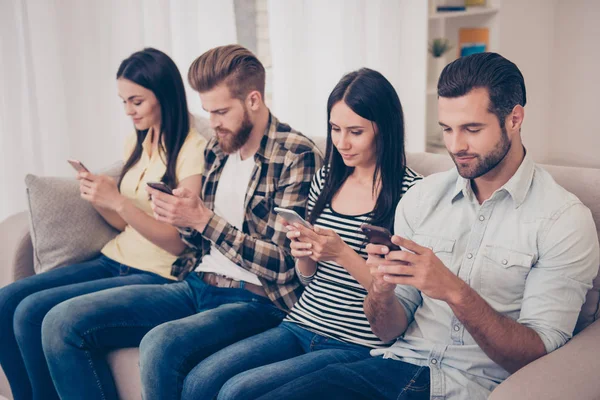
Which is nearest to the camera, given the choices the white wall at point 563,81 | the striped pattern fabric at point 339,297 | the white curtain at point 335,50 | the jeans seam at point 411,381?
the jeans seam at point 411,381

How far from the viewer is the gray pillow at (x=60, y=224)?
214cm

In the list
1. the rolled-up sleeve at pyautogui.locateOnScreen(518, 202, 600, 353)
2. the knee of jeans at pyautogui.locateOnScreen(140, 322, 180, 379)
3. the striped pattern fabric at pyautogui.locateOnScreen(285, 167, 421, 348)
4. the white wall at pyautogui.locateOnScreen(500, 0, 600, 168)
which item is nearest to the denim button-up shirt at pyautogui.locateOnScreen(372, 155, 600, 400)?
the rolled-up sleeve at pyautogui.locateOnScreen(518, 202, 600, 353)

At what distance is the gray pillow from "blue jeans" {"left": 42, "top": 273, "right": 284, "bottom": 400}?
1.22 feet

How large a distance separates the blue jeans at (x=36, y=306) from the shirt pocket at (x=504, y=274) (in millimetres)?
1068

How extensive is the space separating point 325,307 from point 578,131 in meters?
3.11

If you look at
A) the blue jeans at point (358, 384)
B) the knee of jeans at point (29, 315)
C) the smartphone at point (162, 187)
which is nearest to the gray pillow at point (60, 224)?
the knee of jeans at point (29, 315)

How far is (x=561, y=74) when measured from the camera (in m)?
4.18

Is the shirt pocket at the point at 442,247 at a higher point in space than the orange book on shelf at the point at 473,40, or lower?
lower

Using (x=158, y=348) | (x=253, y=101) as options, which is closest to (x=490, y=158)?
(x=253, y=101)

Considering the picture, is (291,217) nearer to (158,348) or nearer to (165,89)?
(158,348)

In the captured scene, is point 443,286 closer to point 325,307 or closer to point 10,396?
point 325,307

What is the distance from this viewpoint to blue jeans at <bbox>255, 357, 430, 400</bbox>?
1.35 metres

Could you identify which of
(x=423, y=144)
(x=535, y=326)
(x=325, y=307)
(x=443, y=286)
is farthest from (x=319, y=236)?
(x=423, y=144)

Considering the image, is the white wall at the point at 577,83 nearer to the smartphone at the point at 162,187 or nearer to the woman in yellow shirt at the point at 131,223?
the woman in yellow shirt at the point at 131,223
